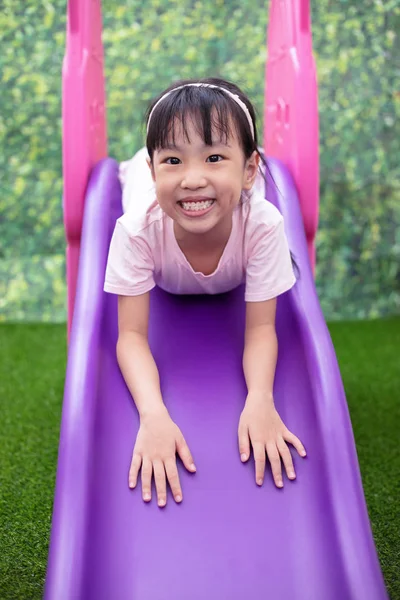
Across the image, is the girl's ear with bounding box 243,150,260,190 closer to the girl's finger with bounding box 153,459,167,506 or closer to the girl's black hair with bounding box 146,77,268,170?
the girl's black hair with bounding box 146,77,268,170

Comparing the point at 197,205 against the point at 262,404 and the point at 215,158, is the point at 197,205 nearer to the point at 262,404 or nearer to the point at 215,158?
the point at 215,158

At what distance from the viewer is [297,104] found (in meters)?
2.07

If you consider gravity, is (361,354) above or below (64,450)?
above

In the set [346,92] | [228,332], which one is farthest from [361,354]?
[228,332]

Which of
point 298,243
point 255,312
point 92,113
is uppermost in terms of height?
point 92,113

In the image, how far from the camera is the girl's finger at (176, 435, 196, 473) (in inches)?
57.0

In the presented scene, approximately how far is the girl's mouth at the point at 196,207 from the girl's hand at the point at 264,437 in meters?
0.38

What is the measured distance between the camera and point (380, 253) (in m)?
3.59

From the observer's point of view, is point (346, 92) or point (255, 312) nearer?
point (255, 312)

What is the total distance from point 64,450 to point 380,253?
2518mm

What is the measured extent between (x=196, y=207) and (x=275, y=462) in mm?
519

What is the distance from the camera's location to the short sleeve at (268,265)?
1640mm

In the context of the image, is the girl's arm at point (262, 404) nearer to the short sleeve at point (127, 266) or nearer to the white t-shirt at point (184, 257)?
the white t-shirt at point (184, 257)

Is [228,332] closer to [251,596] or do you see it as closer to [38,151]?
[251,596]
